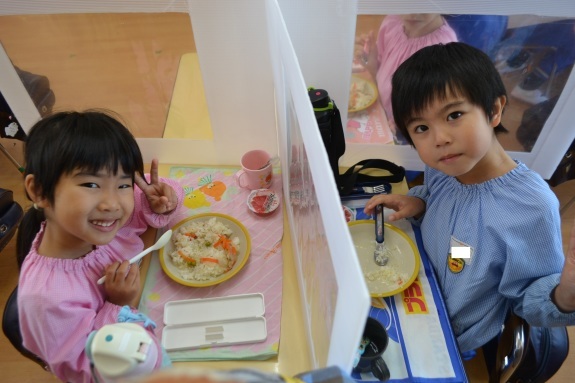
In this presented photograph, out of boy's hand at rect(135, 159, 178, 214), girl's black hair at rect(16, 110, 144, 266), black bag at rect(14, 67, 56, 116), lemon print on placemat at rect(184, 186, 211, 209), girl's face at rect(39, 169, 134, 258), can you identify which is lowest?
lemon print on placemat at rect(184, 186, 211, 209)

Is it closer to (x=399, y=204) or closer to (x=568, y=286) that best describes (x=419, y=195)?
(x=399, y=204)

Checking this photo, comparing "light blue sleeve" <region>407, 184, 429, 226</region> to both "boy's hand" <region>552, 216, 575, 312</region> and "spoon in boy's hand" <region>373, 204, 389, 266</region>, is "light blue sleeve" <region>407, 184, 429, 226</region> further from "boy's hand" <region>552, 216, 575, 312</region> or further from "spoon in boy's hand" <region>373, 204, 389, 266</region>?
"boy's hand" <region>552, 216, 575, 312</region>

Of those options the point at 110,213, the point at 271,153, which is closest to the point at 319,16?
the point at 271,153

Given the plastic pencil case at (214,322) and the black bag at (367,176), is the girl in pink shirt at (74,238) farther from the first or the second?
the black bag at (367,176)

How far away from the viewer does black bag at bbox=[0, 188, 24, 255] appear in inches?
52.5

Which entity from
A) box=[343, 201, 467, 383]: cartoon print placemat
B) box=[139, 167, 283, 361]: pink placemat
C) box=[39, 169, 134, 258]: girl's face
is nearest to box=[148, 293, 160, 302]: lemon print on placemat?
box=[139, 167, 283, 361]: pink placemat

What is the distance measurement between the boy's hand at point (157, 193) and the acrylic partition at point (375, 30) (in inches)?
20.1

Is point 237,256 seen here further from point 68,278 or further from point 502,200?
point 502,200

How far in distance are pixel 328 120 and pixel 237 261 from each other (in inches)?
17.2

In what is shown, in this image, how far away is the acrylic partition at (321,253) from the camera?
383mm

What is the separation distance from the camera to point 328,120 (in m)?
1.06

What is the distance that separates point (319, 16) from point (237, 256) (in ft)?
2.16

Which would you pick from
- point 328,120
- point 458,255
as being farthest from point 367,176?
point 458,255

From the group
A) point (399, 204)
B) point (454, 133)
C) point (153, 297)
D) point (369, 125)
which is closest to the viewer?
point (454, 133)
